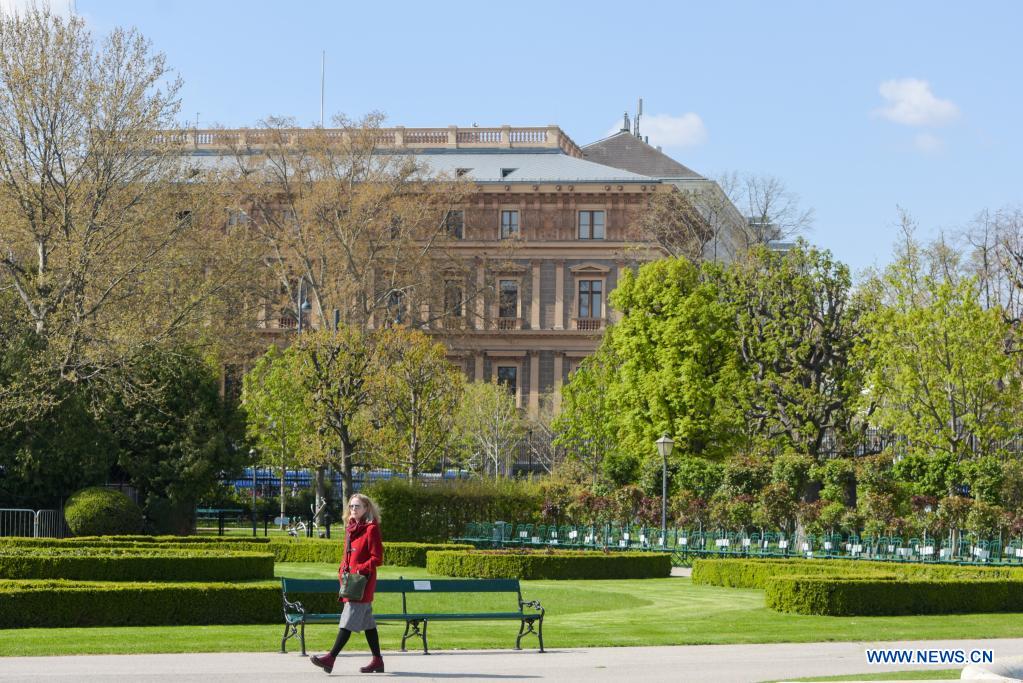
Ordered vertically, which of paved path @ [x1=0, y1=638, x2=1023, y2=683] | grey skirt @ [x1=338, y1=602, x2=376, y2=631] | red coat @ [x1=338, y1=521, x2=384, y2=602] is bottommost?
paved path @ [x1=0, y1=638, x2=1023, y2=683]

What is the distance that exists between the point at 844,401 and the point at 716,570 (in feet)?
56.5

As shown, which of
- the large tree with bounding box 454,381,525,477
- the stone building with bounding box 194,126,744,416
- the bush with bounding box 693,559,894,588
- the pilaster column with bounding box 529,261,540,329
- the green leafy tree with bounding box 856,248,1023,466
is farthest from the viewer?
the pilaster column with bounding box 529,261,540,329

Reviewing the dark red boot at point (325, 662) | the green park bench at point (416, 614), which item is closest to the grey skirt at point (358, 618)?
the dark red boot at point (325, 662)

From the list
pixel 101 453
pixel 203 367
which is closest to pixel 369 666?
pixel 101 453

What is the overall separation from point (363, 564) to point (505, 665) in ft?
5.21

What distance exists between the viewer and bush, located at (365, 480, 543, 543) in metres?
38.8

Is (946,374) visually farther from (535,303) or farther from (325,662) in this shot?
(535,303)

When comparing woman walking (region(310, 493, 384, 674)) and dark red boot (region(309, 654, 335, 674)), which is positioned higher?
woman walking (region(310, 493, 384, 674))

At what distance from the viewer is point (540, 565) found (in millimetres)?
29422

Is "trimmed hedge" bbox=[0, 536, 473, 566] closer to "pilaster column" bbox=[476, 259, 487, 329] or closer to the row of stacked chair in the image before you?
the row of stacked chair

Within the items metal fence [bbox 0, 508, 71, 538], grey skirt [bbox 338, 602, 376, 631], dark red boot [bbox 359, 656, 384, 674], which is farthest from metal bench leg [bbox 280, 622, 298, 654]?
metal fence [bbox 0, 508, 71, 538]

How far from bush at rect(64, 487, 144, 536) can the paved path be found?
21574mm

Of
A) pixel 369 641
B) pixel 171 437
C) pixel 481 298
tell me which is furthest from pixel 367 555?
pixel 481 298

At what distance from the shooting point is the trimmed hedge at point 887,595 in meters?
20.3
